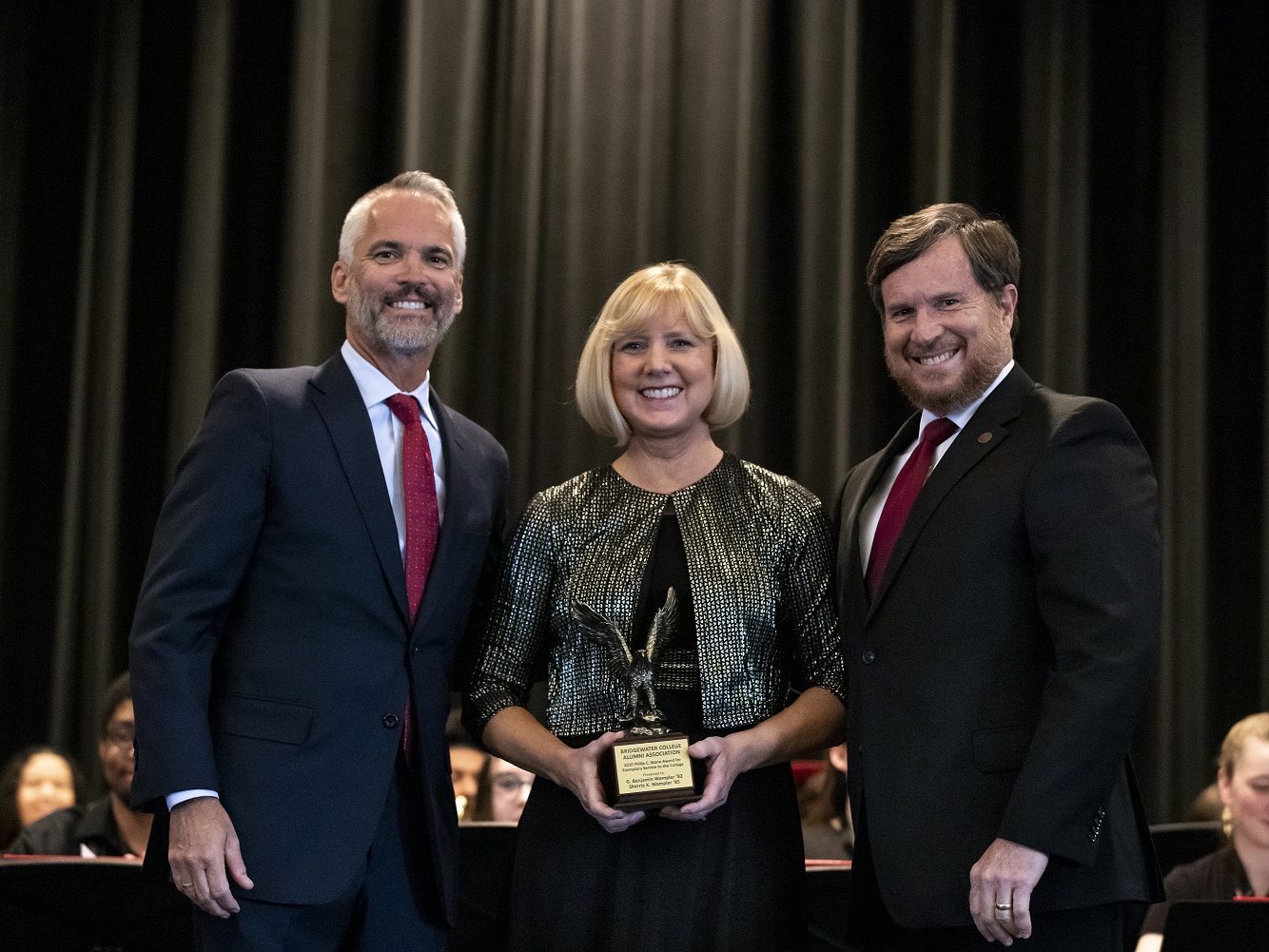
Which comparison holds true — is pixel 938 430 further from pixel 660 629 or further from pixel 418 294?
pixel 418 294

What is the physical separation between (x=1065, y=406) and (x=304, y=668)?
4.47ft

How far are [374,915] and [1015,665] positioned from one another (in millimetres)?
1162

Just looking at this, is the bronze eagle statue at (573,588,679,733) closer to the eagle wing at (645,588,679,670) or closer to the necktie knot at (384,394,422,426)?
the eagle wing at (645,588,679,670)

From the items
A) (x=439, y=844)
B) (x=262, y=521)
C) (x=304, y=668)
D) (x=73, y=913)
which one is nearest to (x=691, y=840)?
(x=439, y=844)

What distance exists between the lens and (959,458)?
2639 millimetres

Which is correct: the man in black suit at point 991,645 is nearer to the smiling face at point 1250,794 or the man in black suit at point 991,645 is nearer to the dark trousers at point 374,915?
the dark trousers at point 374,915

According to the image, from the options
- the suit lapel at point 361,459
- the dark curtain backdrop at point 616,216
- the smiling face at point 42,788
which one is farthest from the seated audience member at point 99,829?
the suit lapel at point 361,459

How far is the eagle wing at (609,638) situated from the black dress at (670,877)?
→ 137 millimetres

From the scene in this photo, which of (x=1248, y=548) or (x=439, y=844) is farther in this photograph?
(x=1248, y=548)

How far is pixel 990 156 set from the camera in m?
6.54

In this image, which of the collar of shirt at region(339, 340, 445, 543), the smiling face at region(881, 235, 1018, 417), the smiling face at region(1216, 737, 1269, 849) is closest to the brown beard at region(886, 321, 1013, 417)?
the smiling face at region(881, 235, 1018, 417)

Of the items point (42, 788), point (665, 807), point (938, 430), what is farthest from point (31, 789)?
point (938, 430)

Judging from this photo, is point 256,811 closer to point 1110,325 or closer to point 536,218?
point 536,218

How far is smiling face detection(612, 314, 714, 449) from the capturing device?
296 centimetres
